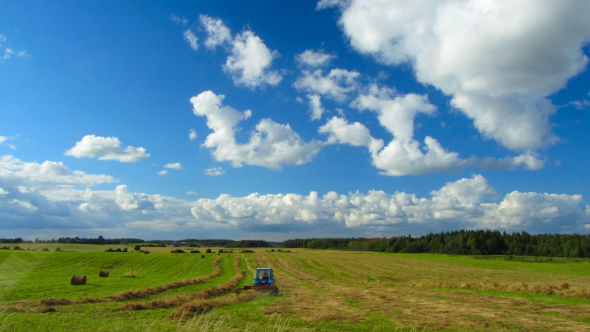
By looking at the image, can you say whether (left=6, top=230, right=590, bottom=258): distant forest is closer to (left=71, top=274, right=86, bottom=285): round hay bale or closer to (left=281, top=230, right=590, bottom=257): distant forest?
(left=281, top=230, right=590, bottom=257): distant forest

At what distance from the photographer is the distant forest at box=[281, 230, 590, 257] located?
105 metres

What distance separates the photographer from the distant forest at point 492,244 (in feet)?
346

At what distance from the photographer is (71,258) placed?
53094 mm

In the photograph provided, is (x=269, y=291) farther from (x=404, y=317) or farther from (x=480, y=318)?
(x=480, y=318)

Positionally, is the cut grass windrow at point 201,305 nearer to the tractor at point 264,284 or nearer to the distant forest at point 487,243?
the tractor at point 264,284

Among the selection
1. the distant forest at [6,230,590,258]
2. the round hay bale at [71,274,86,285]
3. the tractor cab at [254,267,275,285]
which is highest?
the tractor cab at [254,267,275,285]

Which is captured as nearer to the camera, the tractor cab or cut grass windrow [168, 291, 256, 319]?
cut grass windrow [168, 291, 256, 319]

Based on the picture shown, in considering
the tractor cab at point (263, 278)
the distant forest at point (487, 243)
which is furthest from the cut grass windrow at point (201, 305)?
the distant forest at point (487, 243)

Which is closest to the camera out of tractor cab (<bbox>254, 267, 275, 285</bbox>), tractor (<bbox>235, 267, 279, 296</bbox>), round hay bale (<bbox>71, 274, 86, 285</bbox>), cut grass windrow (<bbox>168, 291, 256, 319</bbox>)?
cut grass windrow (<bbox>168, 291, 256, 319</bbox>)

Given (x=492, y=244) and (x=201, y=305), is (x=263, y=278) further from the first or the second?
(x=492, y=244)

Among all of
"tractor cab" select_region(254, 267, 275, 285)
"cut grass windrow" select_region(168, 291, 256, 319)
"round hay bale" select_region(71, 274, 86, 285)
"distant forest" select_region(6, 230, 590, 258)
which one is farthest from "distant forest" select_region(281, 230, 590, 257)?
"round hay bale" select_region(71, 274, 86, 285)

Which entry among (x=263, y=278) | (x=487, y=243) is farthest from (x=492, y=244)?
(x=263, y=278)

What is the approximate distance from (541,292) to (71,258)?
6103 centimetres

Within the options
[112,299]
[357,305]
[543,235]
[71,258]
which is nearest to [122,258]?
[71,258]
